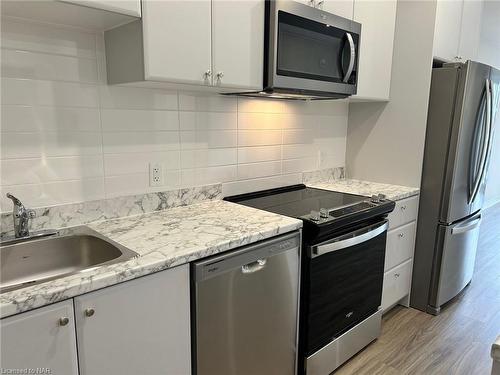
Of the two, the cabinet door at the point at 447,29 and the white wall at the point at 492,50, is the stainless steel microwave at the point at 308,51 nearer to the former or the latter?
the cabinet door at the point at 447,29

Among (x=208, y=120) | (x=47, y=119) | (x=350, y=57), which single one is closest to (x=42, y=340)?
(x=47, y=119)

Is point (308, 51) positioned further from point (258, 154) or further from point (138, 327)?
point (138, 327)

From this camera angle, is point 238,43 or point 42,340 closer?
point 42,340

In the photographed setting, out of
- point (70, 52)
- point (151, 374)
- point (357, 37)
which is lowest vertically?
point (151, 374)

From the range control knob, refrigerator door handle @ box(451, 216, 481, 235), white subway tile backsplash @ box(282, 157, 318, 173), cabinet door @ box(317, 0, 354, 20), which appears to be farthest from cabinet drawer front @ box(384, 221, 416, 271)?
cabinet door @ box(317, 0, 354, 20)

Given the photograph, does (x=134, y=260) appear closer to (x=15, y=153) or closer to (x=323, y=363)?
(x=15, y=153)

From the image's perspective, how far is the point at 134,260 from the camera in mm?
1229

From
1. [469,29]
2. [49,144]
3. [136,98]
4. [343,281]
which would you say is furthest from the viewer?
[469,29]

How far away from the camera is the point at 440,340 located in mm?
2387

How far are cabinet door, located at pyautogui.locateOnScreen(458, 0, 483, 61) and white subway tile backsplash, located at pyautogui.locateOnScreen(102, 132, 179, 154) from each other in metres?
2.28

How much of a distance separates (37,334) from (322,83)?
1658 millimetres

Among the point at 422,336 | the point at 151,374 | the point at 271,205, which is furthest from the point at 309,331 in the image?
the point at 422,336

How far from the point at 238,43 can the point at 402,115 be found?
1.49 metres

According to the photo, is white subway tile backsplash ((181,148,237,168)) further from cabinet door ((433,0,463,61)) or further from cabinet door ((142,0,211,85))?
cabinet door ((433,0,463,61))
